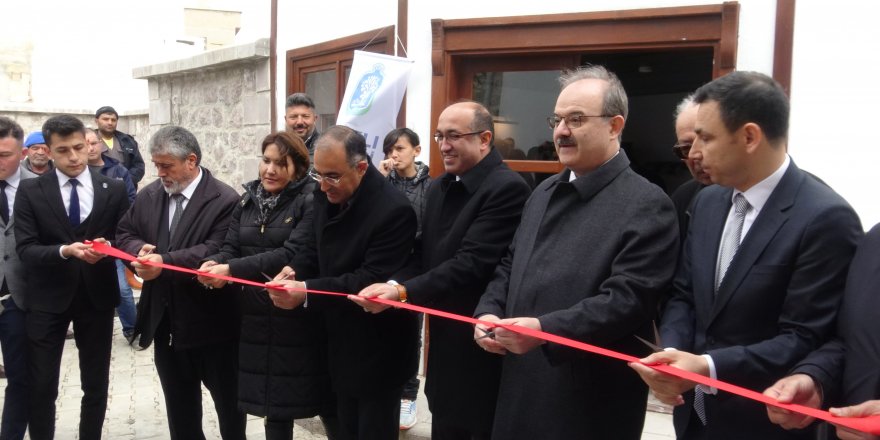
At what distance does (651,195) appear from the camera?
2762 mm

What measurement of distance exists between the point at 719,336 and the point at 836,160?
2555mm

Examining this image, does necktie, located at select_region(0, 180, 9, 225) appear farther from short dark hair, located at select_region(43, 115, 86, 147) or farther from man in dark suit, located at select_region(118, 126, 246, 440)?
man in dark suit, located at select_region(118, 126, 246, 440)

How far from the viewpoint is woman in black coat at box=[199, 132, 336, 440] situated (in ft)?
12.6

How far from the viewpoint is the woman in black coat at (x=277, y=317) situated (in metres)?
3.84

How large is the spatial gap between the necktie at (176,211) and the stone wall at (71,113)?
27.0ft

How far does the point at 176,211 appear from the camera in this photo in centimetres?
428

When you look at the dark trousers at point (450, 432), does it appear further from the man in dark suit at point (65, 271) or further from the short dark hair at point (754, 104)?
the man in dark suit at point (65, 271)

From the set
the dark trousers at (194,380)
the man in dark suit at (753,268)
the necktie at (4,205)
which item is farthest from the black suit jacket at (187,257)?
the man in dark suit at (753,268)

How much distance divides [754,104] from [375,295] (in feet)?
5.57

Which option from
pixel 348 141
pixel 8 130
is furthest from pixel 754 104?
pixel 8 130

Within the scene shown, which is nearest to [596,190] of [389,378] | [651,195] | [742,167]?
[651,195]

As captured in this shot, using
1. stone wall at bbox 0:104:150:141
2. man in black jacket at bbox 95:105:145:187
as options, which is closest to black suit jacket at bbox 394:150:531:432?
man in black jacket at bbox 95:105:145:187

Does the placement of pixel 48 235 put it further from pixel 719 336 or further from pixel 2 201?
pixel 719 336

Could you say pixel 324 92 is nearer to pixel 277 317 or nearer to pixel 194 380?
pixel 194 380
